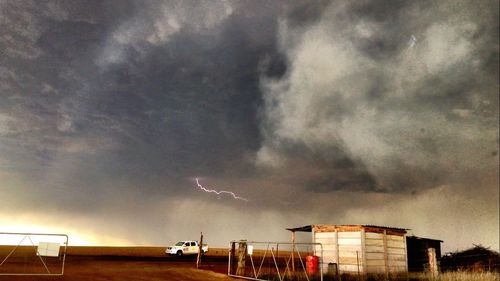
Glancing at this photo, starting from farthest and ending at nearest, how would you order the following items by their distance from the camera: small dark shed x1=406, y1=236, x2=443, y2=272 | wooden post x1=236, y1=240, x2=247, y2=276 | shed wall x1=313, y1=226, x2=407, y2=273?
small dark shed x1=406, y1=236, x2=443, y2=272 → shed wall x1=313, y1=226, x2=407, y2=273 → wooden post x1=236, y1=240, x2=247, y2=276

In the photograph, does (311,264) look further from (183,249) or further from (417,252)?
(183,249)

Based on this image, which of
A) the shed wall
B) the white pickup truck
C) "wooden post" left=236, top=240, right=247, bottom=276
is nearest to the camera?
"wooden post" left=236, top=240, right=247, bottom=276

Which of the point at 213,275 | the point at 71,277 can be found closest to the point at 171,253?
the point at 213,275

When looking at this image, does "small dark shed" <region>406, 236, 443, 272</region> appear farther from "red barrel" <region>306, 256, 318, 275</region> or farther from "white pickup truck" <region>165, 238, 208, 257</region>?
"white pickup truck" <region>165, 238, 208, 257</region>

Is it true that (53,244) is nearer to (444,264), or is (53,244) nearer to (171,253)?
(171,253)

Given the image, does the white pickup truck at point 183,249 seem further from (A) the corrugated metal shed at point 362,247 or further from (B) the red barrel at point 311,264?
(B) the red barrel at point 311,264

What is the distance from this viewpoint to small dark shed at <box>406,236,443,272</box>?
3123 centimetres

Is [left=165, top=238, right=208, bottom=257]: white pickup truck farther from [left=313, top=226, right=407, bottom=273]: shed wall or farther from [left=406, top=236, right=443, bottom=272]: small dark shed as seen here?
[left=406, top=236, right=443, bottom=272]: small dark shed

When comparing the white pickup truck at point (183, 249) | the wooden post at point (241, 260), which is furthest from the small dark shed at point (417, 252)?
the white pickup truck at point (183, 249)

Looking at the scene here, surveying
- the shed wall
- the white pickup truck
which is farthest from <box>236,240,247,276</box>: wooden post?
the white pickup truck

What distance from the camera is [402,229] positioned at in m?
28.4

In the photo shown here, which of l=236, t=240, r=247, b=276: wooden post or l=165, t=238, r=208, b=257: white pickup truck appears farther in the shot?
l=165, t=238, r=208, b=257: white pickup truck

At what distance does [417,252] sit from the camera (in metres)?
32.5

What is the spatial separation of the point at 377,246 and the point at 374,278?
2938 mm
